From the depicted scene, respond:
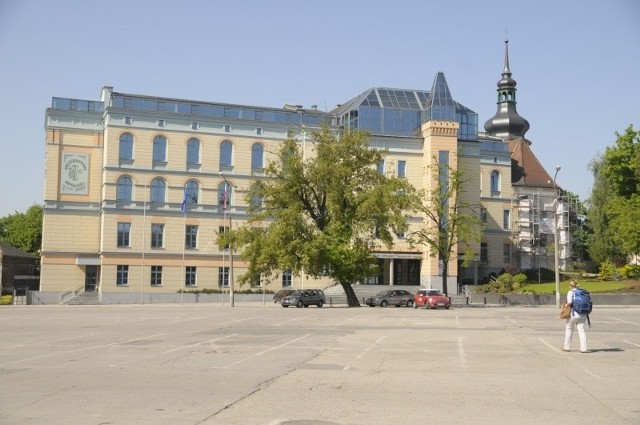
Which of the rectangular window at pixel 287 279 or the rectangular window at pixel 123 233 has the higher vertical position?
the rectangular window at pixel 123 233

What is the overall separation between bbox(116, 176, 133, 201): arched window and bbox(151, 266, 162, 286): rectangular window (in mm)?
6928

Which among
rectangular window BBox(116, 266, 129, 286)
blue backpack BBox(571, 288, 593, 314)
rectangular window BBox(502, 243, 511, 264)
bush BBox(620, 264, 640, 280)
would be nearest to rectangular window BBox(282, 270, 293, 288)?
rectangular window BBox(116, 266, 129, 286)

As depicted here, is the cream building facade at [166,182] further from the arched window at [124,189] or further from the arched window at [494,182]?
the arched window at [494,182]

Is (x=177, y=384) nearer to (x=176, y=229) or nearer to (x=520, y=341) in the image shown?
(x=520, y=341)

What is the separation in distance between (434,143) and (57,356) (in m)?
58.2

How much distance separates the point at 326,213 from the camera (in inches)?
2119

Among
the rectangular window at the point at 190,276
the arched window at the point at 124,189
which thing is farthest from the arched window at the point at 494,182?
the arched window at the point at 124,189

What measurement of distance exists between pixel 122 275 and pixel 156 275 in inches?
121

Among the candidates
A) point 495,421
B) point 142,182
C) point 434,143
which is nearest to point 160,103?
point 142,182

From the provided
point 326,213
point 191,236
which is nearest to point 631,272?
point 326,213

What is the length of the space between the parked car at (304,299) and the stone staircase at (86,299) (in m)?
19.7

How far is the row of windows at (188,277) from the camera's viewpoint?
64875mm

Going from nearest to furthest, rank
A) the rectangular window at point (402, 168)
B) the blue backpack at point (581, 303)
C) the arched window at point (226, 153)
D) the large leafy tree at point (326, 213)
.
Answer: the blue backpack at point (581, 303)
the large leafy tree at point (326, 213)
the arched window at point (226, 153)
the rectangular window at point (402, 168)

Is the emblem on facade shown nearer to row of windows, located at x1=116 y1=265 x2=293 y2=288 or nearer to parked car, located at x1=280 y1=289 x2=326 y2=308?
row of windows, located at x1=116 y1=265 x2=293 y2=288
